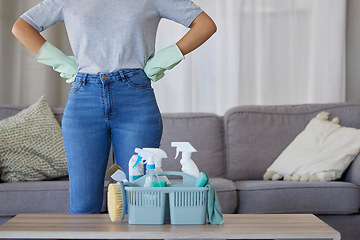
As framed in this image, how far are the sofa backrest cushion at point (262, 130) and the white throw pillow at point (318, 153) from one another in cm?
7

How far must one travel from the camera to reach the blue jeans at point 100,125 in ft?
5.21

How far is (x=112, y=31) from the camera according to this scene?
5.32ft

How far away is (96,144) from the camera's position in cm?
160

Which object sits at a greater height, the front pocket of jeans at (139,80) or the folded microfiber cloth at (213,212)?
the front pocket of jeans at (139,80)

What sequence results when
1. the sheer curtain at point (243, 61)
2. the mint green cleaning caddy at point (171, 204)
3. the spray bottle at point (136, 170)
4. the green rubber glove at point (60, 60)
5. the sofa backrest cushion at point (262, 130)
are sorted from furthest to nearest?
the sheer curtain at point (243, 61), the sofa backrest cushion at point (262, 130), the green rubber glove at point (60, 60), the spray bottle at point (136, 170), the mint green cleaning caddy at point (171, 204)

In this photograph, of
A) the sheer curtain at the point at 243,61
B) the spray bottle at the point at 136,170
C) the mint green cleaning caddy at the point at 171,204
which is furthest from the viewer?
the sheer curtain at the point at 243,61

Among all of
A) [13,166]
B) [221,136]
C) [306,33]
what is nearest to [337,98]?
[306,33]

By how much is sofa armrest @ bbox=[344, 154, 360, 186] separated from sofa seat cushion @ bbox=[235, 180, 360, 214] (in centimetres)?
10

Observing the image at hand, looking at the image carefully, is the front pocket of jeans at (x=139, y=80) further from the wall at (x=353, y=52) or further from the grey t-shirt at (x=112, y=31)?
the wall at (x=353, y=52)

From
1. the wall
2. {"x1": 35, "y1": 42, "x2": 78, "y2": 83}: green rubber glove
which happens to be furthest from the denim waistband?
the wall

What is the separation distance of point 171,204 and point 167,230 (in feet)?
0.31

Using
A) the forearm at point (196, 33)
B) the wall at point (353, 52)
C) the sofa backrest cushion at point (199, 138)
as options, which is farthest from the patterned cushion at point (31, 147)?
the wall at point (353, 52)

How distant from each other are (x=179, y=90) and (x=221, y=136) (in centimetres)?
63

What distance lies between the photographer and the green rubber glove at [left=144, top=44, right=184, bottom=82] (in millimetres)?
1643
